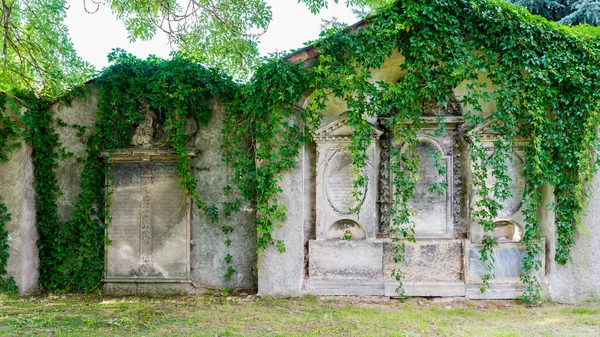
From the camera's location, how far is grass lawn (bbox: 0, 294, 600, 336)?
205 inches

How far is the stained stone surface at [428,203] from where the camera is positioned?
7.18 metres

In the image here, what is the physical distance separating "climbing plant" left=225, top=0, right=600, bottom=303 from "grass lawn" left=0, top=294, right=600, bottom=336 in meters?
0.59

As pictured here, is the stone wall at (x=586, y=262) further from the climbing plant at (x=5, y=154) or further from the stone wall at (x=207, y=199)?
the climbing plant at (x=5, y=154)

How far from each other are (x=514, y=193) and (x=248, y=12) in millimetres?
4611

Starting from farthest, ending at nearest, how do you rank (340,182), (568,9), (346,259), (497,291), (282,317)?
(568,9)
(340,182)
(346,259)
(497,291)
(282,317)

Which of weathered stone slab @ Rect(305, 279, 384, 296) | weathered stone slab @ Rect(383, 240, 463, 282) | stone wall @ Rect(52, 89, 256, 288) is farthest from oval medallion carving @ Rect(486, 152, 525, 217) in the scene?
stone wall @ Rect(52, 89, 256, 288)

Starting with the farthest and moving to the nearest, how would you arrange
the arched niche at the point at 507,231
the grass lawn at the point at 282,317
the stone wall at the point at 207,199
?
the stone wall at the point at 207,199
the arched niche at the point at 507,231
the grass lawn at the point at 282,317

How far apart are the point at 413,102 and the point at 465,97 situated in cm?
70

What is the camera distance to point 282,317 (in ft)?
19.1

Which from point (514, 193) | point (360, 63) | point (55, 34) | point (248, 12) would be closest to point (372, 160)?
point (360, 63)

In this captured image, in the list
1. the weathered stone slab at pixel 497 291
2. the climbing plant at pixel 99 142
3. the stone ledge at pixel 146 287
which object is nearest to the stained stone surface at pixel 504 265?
the weathered stone slab at pixel 497 291

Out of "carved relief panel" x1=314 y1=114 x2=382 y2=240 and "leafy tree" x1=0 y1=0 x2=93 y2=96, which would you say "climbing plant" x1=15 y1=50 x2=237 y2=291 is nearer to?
"leafy tree" x1=0 y1=0 x2=93 y2=96

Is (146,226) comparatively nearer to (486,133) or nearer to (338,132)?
(338,132)

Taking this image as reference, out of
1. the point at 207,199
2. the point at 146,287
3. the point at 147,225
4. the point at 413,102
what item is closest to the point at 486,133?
the point at 413,102
